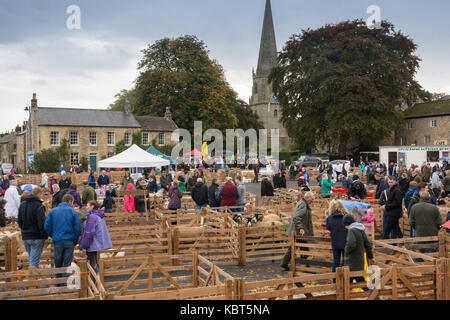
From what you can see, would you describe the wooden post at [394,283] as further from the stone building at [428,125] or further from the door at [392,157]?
the stone building at [428,125]

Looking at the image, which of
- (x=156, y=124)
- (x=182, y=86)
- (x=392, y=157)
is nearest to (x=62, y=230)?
(x=392, y=157)

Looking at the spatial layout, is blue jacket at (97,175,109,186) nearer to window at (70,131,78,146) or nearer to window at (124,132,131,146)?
window at (70,131,78,146)

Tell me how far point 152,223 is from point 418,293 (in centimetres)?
703

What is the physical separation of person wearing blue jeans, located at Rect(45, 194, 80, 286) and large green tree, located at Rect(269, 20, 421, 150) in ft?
126

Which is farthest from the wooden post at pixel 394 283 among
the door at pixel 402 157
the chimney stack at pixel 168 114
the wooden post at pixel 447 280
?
the chimney stack at pixel 168 114

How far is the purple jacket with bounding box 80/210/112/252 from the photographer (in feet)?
27.8

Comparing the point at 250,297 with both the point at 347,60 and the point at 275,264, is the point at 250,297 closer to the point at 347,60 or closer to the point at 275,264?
the point at 275,264

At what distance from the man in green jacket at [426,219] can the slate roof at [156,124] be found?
41.6 meters

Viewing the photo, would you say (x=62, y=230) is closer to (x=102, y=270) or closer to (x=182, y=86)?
(x=102, y=270)

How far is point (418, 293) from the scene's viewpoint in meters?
6.71

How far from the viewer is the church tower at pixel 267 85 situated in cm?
8794

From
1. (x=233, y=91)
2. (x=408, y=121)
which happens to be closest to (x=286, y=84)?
(x=233, y=91)

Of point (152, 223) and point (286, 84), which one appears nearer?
point (152, 223)
